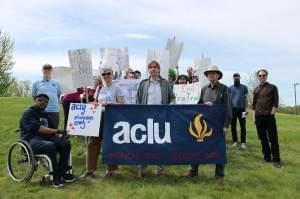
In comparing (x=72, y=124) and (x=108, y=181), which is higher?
(x=72, y=124)

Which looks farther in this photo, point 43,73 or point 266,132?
point 266,132

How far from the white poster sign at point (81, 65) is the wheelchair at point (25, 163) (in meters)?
2.06

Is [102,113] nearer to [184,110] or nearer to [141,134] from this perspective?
[141,134]

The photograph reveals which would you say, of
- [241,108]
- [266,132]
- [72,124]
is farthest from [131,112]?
[241,108]

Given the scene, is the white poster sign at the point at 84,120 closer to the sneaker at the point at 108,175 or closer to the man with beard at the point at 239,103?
the sneaker at the point at 108,175

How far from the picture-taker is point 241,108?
1235 centimetres

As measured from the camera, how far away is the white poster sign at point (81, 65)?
9.80 m

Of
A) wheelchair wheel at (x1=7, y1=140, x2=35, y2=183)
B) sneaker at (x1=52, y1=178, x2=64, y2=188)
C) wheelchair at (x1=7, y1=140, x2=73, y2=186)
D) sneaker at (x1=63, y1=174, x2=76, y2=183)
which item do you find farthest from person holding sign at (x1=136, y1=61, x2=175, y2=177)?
wheelchair wheel at (x1=7, y1=140, x2=35, y2=183)

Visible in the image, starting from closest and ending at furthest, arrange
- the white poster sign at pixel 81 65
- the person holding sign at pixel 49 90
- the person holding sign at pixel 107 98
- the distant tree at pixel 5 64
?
the person holding sign at pixel 107 98, the person holding sign at pixel 49 90, the white poster sign at pixel 81 65, the distant tree at pixel 5 64

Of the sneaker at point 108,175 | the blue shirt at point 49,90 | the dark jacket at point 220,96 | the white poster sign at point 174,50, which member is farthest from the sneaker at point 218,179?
the white poster sign at point 174,50

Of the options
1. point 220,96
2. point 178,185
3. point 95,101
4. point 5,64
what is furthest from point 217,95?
point 5,64

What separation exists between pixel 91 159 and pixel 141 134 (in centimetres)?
97

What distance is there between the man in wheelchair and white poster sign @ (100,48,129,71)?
3.95 metres

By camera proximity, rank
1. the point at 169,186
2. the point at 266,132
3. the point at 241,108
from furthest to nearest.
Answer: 1. the point at 241,108
2. the point at 266,132
3. the point at 169,186
